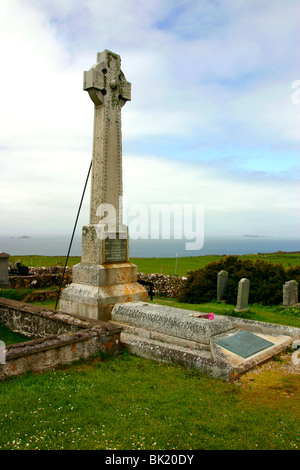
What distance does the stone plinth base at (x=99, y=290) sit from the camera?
305 inches

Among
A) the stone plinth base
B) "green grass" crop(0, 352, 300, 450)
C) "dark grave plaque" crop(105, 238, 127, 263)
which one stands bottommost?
"green grass" crop(0, 352, 300, 450)

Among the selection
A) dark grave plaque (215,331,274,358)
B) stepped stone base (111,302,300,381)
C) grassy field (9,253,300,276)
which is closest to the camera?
stepped stone base (111,302,300,381)

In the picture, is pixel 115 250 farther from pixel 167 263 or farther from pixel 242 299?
pixel 167 263

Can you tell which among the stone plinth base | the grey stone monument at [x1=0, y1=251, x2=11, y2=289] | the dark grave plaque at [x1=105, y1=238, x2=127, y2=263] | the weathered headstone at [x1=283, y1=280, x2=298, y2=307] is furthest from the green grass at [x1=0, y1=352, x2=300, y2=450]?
the grey stone monument at [x1=0, y1=251, x2=11, y2=289]

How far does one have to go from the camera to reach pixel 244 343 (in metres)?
6.30

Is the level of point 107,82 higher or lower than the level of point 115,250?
higher

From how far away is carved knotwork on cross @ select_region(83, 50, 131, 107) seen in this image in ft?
26.9

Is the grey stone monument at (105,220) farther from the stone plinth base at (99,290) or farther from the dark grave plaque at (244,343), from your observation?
the dark grave plaque at (244,343)

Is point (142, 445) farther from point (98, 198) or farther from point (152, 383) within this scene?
point (98, 198)

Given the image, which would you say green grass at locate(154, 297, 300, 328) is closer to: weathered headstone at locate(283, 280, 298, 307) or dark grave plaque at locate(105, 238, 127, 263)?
weathered headstone at locate(283, 280, 298, 307)

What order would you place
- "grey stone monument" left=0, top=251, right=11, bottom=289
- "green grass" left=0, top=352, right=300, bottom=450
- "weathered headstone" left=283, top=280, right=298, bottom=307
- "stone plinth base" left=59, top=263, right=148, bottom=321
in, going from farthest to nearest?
"grey stone monument" left=0, top=251, right=11, bottom=289 < "weathered headstone" left=283, top=280, right=298, bottom=307 < "stone plinth base" left=59, top=263, right=148, bottom=321 < "green grass" left=0, top=352, right=300, bottom=450

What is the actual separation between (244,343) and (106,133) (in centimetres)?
567

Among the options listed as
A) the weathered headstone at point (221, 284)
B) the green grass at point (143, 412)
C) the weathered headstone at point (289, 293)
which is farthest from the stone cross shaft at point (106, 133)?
the weathered headstone at point (221, 284)

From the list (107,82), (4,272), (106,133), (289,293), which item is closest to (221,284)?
(289,293)
